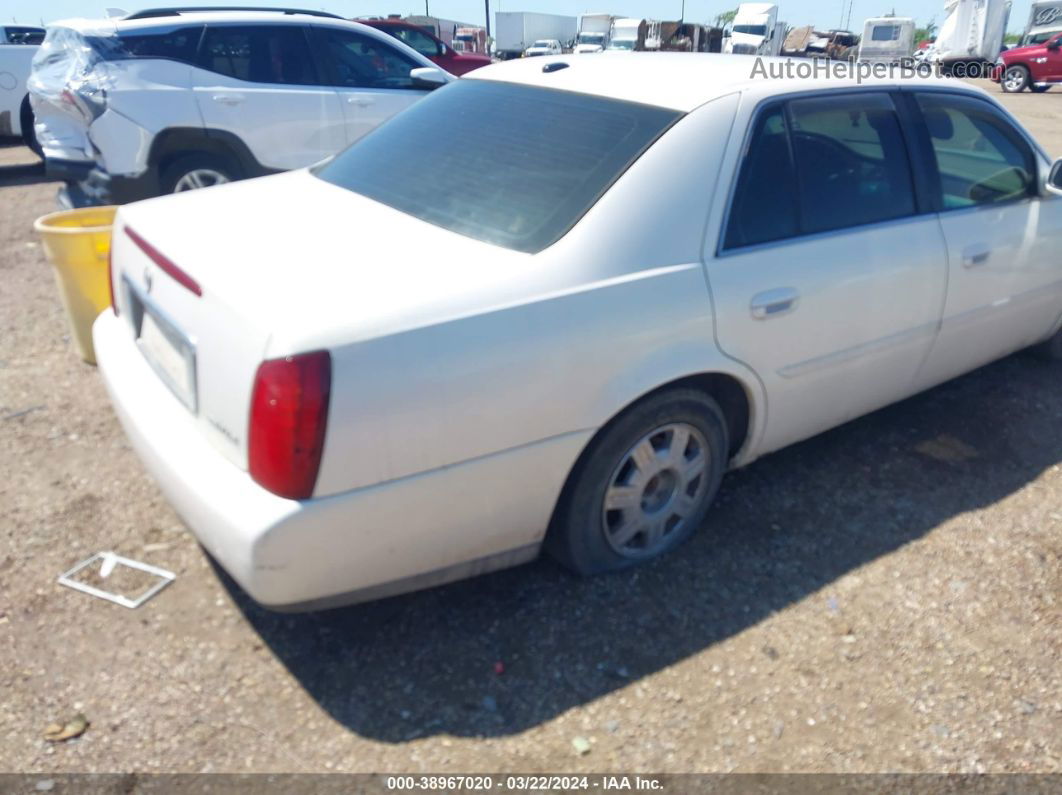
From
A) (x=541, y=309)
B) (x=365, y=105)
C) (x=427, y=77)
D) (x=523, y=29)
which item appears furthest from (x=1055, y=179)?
(x=523, y=29)

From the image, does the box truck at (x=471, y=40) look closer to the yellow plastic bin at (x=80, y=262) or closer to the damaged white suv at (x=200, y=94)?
the damaged white suv at (x=200, y=94)

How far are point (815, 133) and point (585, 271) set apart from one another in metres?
1.25

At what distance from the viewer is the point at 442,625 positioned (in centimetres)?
283

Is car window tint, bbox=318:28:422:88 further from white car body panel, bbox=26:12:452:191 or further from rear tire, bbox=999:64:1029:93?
rear tire, bbox=999:64:1029:93

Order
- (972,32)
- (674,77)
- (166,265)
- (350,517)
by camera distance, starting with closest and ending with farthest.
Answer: (350,517) → (166,265) → (674,77) → (972,32)

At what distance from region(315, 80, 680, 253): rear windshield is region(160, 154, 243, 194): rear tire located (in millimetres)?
3726

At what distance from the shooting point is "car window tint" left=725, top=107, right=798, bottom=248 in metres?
2.96

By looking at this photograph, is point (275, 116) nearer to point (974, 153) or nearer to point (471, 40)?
point (974, 153)

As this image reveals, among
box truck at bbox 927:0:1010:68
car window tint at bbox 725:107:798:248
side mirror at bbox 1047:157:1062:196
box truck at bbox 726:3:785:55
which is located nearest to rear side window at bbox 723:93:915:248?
car window tint at bbox 725:107:798:248

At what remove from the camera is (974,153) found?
12.8 ft

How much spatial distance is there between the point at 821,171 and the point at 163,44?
220 inches

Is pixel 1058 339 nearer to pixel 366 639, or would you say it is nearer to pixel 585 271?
pixel 585 271

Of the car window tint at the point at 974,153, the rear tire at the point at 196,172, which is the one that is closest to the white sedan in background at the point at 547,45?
the rear tire at the point at 196,172

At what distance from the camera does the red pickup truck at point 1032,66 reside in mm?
25469
